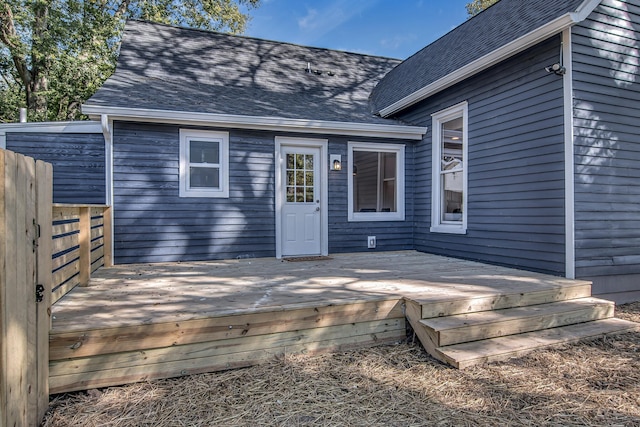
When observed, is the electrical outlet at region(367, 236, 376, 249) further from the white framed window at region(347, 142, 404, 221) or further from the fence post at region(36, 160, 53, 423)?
the fence post at region(36, 160, 53, 423)

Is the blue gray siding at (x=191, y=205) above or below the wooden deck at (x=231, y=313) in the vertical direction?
above

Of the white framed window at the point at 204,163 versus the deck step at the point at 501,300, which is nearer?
the deck step at the point at 501,300

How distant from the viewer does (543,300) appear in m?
3.47

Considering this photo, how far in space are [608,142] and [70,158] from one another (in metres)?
7.47

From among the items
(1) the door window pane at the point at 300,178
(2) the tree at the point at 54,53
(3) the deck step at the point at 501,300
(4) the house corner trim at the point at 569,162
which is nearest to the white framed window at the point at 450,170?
(4) the house corner trim at the point at 569,162

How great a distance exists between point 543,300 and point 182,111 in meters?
5.01

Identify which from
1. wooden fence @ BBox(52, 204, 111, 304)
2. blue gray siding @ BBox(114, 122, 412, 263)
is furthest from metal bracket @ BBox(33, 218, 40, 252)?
blue gray siding @ BBox(114, 122, 412, 263)

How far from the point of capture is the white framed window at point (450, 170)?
18.3ft

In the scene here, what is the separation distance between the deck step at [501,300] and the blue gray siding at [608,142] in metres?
0.52

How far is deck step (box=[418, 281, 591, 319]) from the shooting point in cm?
294

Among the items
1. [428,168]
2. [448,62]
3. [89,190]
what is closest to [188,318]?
[89,190]

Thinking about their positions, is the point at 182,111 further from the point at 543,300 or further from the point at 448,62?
the point at 543,300

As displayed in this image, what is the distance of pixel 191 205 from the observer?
5.45m

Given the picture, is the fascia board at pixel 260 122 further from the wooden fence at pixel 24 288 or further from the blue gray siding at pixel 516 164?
the wooden fence at pixel 24 288
